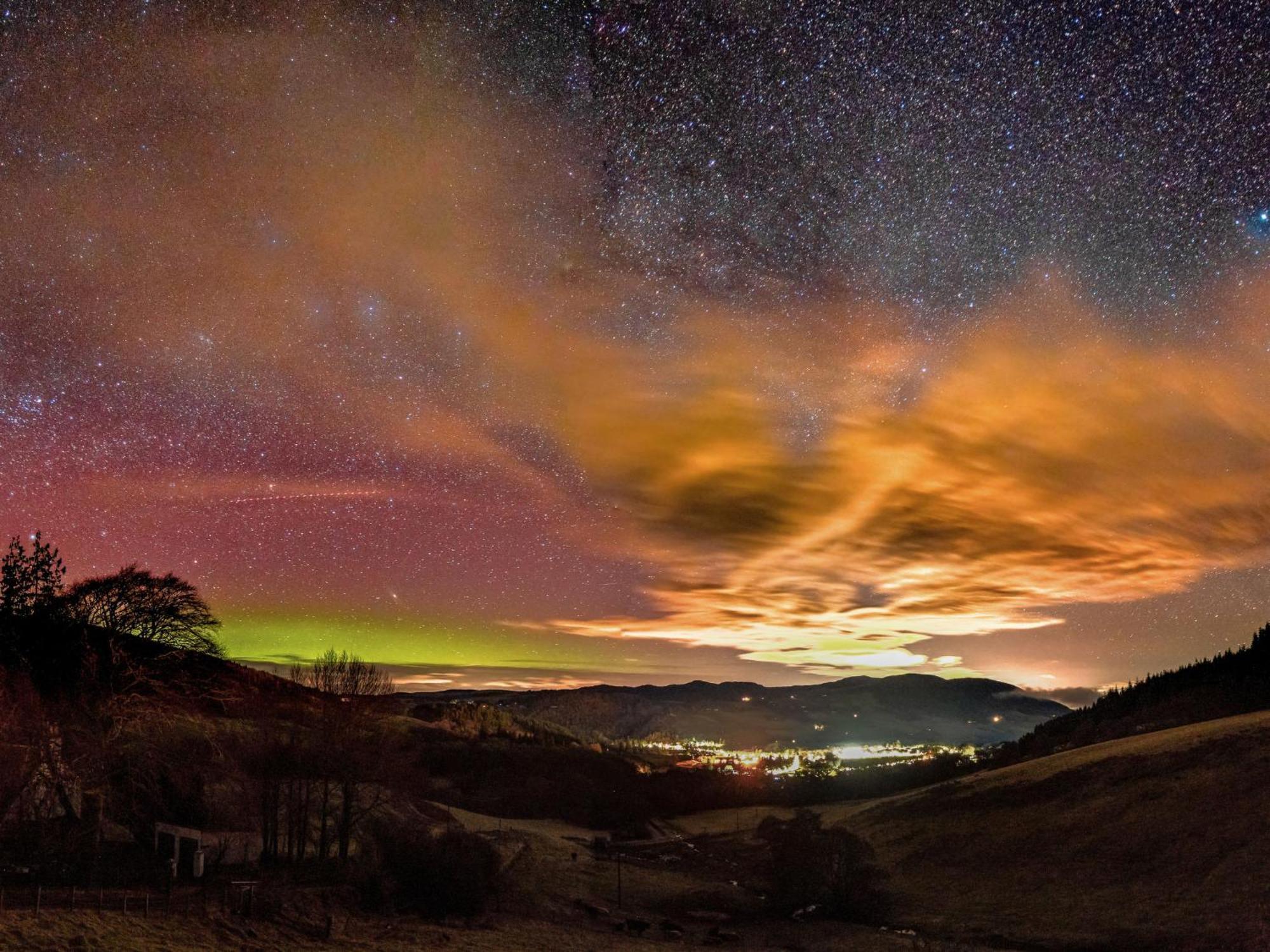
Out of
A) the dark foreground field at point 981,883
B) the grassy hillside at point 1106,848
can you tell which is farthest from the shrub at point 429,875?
the grassy hillside at point 1106,848

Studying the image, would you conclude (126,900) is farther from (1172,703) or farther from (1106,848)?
(1172,703)

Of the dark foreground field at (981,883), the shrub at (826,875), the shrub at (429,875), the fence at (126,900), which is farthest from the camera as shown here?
the shrub at (826,875)

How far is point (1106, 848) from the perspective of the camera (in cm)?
5459

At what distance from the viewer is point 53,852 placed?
113 ft

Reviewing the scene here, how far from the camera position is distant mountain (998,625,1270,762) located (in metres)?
110

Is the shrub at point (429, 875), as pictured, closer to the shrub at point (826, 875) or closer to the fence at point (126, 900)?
the fence at point (126, 900)

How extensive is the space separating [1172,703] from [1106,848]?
90.6 m

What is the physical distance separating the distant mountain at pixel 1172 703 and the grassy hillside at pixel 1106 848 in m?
35.7

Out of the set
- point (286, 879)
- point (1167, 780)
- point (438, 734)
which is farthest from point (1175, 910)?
point (438, 734)

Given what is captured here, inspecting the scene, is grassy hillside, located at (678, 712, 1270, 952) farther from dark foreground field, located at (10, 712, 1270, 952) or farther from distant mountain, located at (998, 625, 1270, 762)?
distant mountain, located at (998, 625, 1270, 762)

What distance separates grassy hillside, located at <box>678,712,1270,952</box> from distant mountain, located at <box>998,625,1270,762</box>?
35.7 meters

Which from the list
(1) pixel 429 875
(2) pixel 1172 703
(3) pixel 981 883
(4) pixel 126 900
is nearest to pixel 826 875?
(3) pixel 981 883

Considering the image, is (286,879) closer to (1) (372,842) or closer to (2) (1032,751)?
(1) (372,842)

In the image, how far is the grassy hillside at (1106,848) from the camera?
139ft
